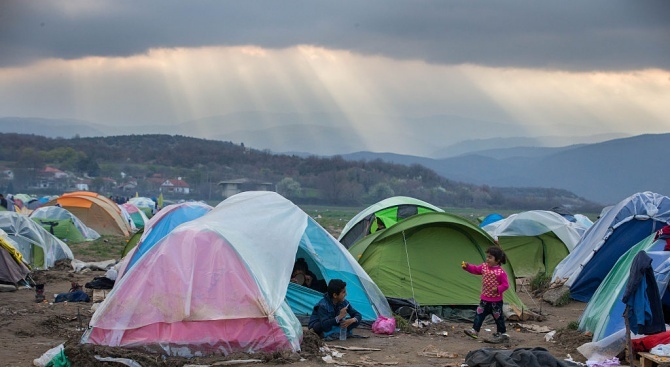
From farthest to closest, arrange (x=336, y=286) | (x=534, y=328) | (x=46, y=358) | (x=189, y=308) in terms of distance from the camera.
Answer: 1. (x=534, y=328)
2. (x=336, y=286)
3. (x=189, y=308)
4. (x=46, y=358)

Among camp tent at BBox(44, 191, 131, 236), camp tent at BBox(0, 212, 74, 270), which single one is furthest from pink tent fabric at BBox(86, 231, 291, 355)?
camp tent at BBox(44, 191, 131, 236)

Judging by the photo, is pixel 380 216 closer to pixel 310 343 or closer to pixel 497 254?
pixel 497 254

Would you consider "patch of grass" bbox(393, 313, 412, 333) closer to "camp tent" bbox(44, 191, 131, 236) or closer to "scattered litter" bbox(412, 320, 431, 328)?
"scattered litter" bbox(412, 320, 431, 328)

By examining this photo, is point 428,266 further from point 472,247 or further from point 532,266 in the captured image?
point 532,266

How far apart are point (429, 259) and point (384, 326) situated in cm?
240

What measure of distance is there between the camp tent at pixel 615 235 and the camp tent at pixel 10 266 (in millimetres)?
10497

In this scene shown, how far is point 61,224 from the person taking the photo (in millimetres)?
29391

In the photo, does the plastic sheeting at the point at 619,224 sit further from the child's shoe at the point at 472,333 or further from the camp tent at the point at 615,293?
the child's shoe at the point at 472,333

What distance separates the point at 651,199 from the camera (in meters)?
15.4

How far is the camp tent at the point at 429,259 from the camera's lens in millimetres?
13562

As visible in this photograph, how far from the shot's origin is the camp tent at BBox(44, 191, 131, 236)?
115 ft

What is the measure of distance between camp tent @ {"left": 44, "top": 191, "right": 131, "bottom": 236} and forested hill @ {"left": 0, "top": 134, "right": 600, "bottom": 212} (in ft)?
144

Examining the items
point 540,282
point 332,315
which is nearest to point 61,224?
point 540,282

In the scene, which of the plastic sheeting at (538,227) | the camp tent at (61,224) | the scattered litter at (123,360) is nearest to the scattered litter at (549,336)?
the scattered litter at (123,360)
